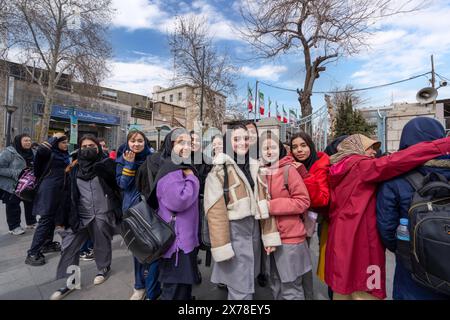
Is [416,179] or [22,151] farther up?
[22,151]

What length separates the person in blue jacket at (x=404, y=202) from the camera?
1510 mm

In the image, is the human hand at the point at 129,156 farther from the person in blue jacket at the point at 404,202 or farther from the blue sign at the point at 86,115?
the blue sign at the point at 86,115

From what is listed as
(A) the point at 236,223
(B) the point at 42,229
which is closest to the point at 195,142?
(A) the point at 236,223

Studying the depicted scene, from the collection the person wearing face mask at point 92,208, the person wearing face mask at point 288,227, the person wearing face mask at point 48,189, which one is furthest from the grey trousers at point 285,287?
the person wearing face mask at point 48,189

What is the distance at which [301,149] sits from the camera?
2.49 m

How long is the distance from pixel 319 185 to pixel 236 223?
0.77 meters

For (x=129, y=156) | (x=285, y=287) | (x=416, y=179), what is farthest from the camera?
(x=129, y=156)

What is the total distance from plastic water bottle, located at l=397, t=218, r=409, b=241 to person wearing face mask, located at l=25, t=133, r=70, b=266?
3.70 metres

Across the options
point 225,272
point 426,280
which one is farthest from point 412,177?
point 225,272

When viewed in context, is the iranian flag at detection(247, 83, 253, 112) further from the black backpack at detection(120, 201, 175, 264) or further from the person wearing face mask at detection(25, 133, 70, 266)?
the black backpack at detection(120, 201, 175, 264)

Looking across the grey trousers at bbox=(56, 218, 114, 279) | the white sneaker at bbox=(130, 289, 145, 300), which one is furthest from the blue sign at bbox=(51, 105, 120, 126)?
the white sneaker at bbox=(130, 289, 145, 300)

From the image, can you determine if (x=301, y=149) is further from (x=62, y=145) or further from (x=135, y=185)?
(x=62, y=145)

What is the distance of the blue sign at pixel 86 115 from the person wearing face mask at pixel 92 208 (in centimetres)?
1842

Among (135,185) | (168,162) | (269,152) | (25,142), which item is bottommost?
(135,185)
